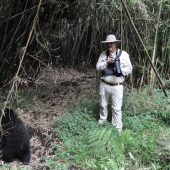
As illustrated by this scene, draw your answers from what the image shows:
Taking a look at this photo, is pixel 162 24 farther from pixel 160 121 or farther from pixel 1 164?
pixel 1 164

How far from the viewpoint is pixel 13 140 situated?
5926 mm

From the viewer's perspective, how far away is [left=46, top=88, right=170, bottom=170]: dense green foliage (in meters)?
5.93

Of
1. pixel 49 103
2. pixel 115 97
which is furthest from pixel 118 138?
pixel 49 103

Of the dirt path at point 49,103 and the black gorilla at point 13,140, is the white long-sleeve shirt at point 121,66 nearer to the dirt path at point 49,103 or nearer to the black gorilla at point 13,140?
the dirt path at point 49,103

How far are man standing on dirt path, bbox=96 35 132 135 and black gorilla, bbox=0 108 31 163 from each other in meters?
1.82

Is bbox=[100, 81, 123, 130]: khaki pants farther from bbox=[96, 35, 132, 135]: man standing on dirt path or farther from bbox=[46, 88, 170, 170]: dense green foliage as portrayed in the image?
bbox=[46, 88, 170, 170]: dense green foliage

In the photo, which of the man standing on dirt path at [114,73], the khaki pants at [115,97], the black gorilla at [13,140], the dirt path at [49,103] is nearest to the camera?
the black gorilla at [13,140]

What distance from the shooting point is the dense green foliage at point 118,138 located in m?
5.93

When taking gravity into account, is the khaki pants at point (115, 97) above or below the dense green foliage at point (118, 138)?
above

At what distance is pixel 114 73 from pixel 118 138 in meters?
1.29

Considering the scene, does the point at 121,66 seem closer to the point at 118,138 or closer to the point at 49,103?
the point at 118,138

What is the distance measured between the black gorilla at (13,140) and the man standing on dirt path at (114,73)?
182 centimetres

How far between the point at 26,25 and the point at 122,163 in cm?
358

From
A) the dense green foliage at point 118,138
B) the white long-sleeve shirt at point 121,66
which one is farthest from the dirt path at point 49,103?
the white long-sleeve shirt at point 121,66
